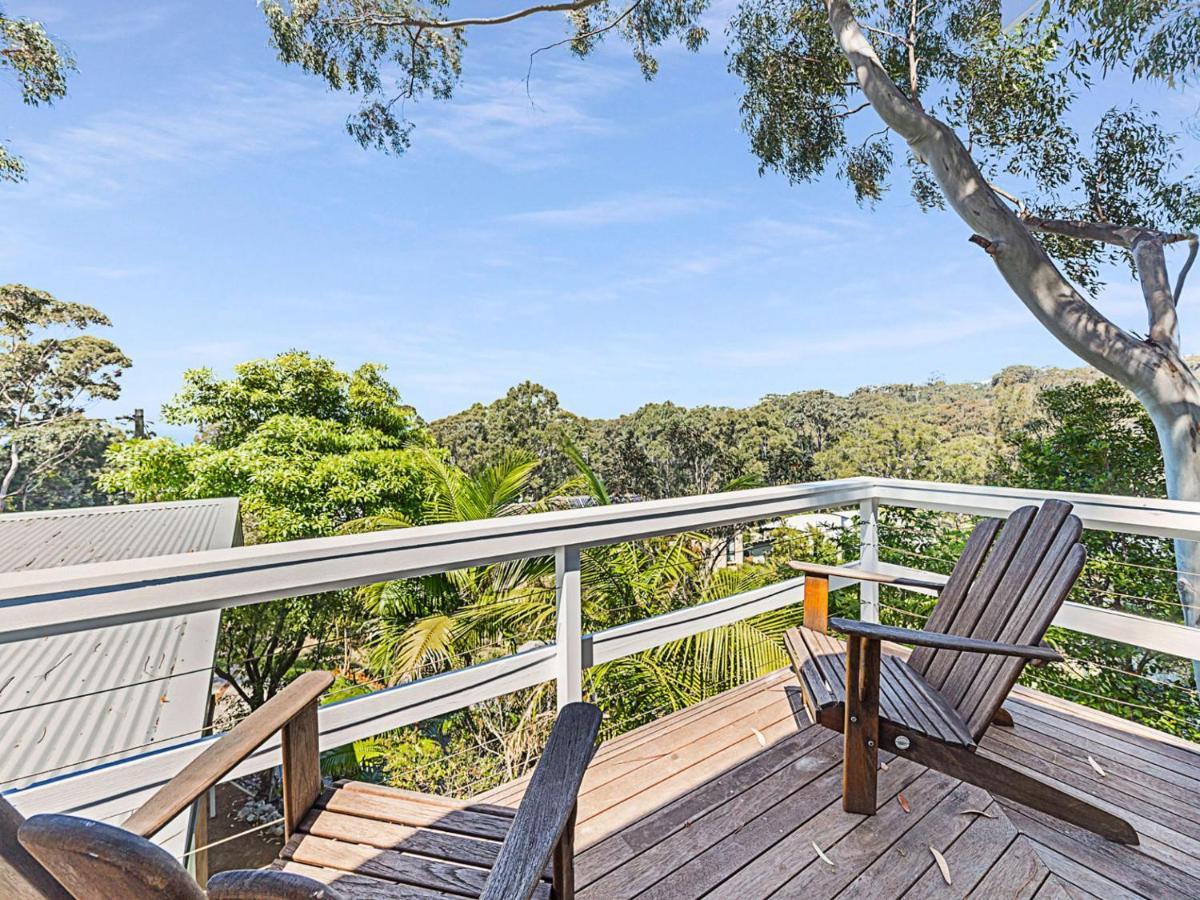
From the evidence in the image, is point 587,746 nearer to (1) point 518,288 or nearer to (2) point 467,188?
(2) point 467,188

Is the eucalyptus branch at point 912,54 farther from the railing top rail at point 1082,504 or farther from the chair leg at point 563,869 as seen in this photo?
the chair leg at point 563,869

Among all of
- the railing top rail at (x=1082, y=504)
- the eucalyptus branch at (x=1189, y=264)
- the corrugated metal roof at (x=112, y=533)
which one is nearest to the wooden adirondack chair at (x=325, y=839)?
the railing top rail at (x=1082, y=504)

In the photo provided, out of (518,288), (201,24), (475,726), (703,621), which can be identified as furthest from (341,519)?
(518,288)

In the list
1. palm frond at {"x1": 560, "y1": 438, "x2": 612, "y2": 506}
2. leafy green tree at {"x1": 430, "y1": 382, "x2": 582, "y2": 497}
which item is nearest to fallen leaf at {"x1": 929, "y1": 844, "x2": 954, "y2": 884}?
palm frond at {"x1": 560, "y1": 438, "x2": 612, "y2": 506}

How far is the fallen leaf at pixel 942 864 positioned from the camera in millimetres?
1660

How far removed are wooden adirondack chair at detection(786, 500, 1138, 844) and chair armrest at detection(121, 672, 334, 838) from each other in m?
1.36

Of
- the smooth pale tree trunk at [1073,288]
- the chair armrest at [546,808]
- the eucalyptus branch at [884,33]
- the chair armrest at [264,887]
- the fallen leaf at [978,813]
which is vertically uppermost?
the eucalyptus branch at [884,33]

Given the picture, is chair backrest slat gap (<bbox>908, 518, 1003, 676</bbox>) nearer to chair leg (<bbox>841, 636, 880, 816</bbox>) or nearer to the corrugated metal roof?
chair leg (<bbox>841, 636, 880, 816</bbox>)

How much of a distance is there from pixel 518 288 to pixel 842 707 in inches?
1150

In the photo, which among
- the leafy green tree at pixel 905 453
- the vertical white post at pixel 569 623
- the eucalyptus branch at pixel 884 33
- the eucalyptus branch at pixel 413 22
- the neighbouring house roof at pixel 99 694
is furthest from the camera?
the leafy green tree at pixel 905 453

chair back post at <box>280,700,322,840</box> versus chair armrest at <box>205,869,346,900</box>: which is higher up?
chair armrest at <box>205,869,346,900</box>

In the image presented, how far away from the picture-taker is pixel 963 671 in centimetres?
207

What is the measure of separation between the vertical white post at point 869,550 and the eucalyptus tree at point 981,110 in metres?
2.40

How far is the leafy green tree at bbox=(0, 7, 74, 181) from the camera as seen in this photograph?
806 centimetres
